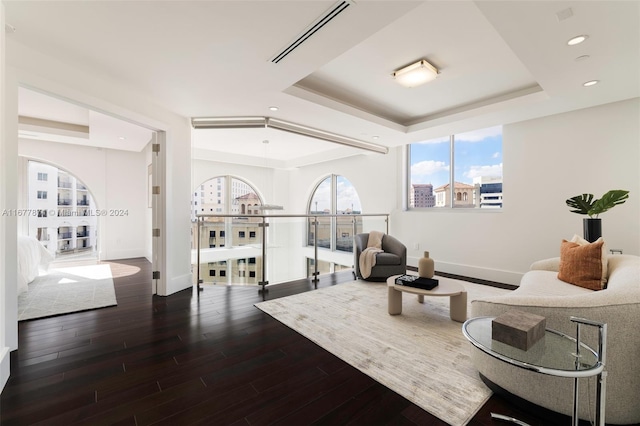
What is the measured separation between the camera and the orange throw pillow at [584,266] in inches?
99.8

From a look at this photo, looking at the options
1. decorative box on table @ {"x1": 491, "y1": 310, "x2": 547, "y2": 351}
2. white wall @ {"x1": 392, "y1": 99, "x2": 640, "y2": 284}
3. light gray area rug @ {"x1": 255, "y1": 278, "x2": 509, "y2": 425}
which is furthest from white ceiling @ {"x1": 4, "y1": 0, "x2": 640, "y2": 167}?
light gray area rug @ {"x1": 255, "y1": 278, "x2": 509, "y2": 425}

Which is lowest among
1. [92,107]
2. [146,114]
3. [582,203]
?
[582,203]

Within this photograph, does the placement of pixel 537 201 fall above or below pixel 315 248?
above

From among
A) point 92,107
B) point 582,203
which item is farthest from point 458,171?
point 92,107

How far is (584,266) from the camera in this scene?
103 inches

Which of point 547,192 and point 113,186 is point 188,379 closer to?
point 547,192

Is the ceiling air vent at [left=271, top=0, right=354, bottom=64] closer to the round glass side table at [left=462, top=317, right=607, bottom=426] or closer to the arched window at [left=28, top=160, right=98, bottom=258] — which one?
the round glass side table at [left=462, top=317, right=607, bottom=426]

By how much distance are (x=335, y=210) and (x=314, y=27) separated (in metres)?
6.37

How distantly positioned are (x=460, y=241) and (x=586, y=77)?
2970 millimetres

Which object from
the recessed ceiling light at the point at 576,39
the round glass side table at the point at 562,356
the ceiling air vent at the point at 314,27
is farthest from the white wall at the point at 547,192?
the ceiling air vent at the point at 314,27

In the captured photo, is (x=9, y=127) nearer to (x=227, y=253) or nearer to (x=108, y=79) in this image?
(x=108, y=79)

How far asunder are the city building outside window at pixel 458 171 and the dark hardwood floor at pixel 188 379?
3.98 metres

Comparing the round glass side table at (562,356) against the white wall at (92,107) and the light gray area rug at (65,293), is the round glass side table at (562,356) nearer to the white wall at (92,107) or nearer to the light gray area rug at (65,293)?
the white wall at (92,107)

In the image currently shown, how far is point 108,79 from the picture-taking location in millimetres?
3031
